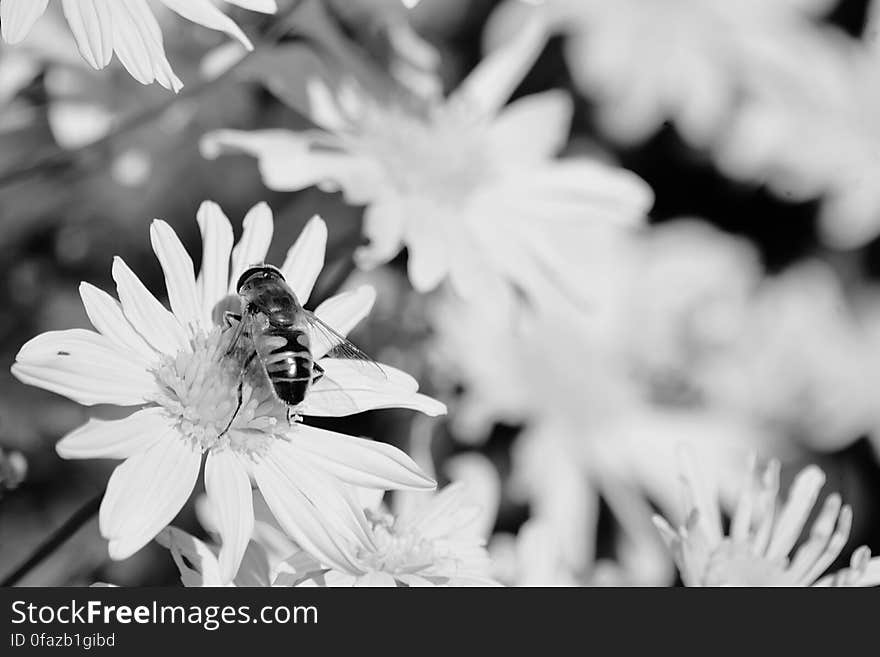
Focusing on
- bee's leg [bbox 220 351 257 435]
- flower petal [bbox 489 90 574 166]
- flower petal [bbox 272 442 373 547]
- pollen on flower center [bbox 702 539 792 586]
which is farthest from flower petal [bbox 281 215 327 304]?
flower petal [bbox 489 90 574 166]

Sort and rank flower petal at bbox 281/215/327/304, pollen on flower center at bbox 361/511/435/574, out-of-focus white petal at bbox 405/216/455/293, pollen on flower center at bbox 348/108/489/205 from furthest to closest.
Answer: pollen on flower center at bbox 348/108/489/205
out-of-focus white petal at bbox 405/216/455/293
flower petal at bbox 281/215/327/304
pollen on flower center at bbox 361/511/435/574

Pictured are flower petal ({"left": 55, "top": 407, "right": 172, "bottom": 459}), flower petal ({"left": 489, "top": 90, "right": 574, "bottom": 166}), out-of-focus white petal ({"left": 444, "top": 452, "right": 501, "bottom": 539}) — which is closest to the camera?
flower petal ({"left": 55, "top": 407, "right": 172, "bottom": 459})

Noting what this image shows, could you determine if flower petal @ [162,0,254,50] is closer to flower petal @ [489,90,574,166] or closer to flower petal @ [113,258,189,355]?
flower petal @ [113,258,189,355]

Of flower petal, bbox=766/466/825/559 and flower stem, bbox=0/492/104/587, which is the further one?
flower petal, bbox=766/466/825/559

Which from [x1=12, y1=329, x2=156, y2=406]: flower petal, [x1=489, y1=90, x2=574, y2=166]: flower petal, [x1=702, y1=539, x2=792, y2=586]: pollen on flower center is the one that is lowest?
[x1=702, y1=539, x2=792, y2=586]: pollen on flower center

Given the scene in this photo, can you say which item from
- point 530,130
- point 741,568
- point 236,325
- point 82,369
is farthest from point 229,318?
point 530,130

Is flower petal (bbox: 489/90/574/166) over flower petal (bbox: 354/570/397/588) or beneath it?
over

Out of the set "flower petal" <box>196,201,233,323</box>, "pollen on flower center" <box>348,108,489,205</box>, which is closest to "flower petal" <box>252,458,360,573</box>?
"flower petal" <box>196,201,233,323</box>

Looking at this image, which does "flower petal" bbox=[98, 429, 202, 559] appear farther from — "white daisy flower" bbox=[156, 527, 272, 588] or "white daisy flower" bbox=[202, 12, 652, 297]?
Result: "white daisy flower" bbox=[202, 12, 652, 297]
